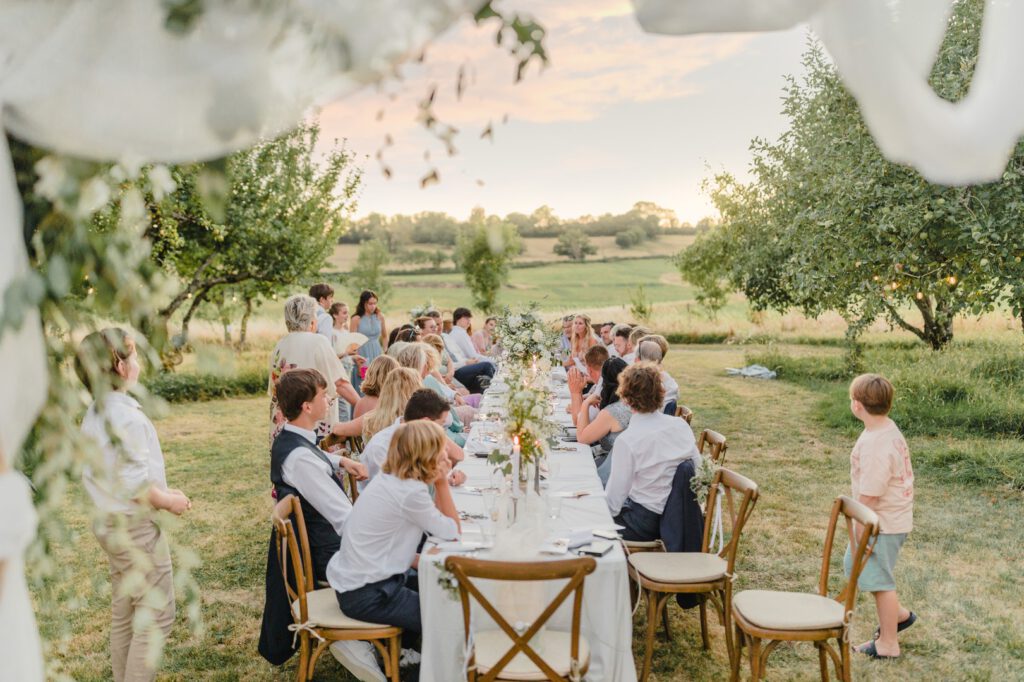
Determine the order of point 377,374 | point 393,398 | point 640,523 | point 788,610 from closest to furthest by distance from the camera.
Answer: point 788,610, point 640,523, point 393,398, point 377,374

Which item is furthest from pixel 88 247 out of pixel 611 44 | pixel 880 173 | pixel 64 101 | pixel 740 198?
pixel 740 198

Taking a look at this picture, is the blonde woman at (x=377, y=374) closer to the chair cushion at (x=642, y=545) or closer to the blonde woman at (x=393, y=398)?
the blonde woman at (x=393, y=398)

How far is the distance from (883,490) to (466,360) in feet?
25.9

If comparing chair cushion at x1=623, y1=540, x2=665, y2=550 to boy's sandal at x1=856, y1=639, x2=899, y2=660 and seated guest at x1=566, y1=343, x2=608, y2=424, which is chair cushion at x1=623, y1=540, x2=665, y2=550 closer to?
boy's sandal at x1=856, y1=639, x2=899, y2=660

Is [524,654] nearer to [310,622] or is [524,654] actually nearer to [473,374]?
[310,622]

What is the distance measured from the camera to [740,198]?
70.3 ft

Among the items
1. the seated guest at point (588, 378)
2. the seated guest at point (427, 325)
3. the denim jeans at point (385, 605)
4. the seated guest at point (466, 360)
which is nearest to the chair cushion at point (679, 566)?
the denim jeans at point (385, 605)

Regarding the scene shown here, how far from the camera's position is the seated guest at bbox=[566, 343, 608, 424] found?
261 inches

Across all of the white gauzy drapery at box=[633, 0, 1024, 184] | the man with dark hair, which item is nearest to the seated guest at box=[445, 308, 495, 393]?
the man with dark hair

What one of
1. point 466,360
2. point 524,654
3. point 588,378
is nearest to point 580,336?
point 588,378

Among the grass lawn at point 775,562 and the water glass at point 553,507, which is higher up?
the water glass at point 553,507

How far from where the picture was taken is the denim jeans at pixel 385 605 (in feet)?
12.3

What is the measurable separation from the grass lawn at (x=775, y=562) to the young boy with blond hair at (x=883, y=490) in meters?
0.29

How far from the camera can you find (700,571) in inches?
170
